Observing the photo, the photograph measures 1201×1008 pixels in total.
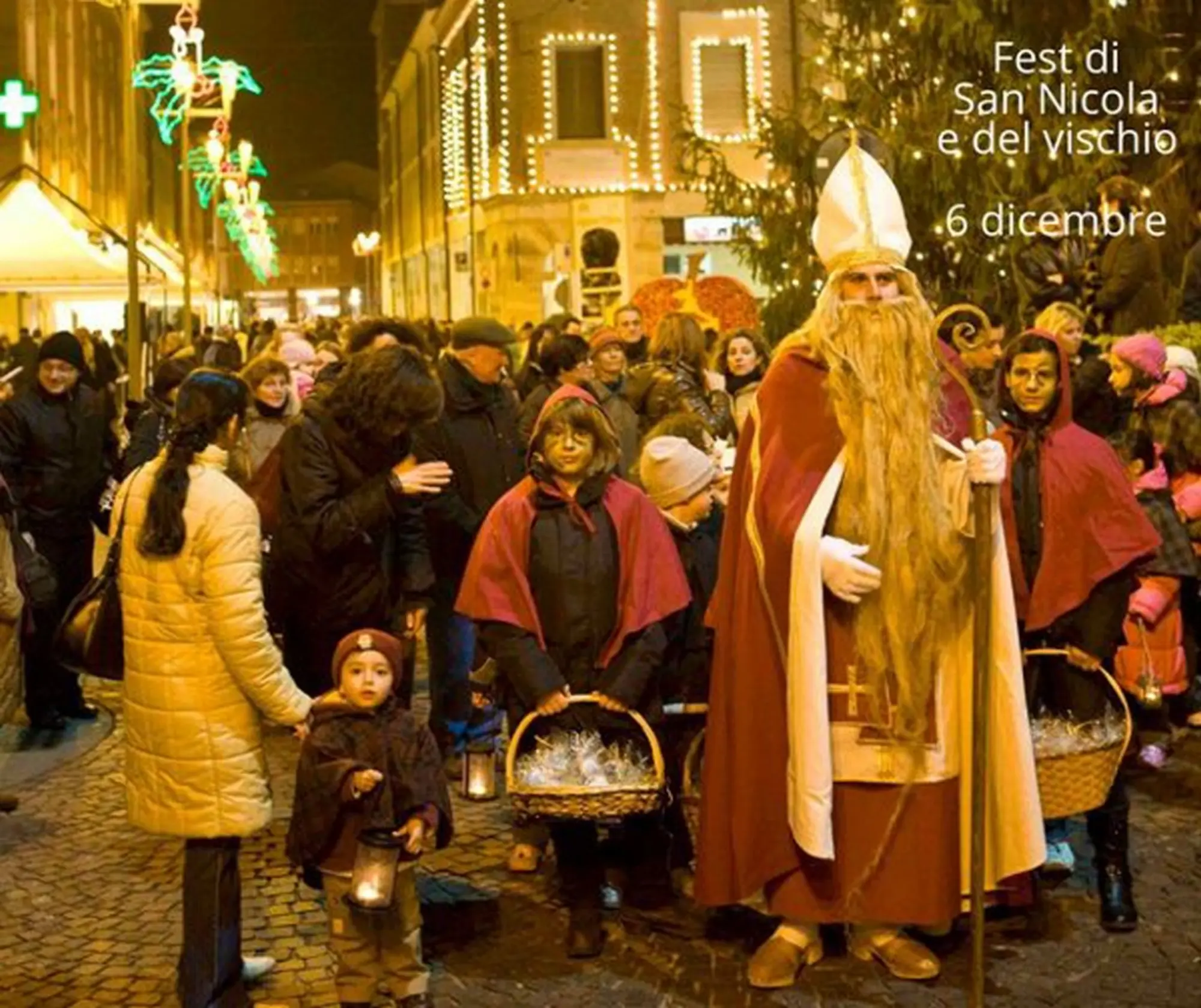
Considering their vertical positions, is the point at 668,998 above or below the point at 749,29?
below

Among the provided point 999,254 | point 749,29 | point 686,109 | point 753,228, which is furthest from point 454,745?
point 749,29

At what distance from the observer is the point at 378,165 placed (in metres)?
95.1

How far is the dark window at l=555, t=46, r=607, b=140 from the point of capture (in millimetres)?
38562

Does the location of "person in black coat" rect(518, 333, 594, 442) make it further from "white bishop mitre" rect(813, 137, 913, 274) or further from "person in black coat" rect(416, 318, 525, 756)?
"white bishop mitre" rect(813, 137, 913, 274)

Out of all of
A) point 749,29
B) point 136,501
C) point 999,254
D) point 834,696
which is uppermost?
point 749,29

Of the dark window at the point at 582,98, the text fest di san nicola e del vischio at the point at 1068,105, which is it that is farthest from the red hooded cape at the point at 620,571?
the dark window at the point at 582,98

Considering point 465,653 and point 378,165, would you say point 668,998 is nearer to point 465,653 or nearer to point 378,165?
point 465,653

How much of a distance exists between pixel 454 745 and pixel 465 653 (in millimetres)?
430

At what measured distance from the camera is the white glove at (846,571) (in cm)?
535

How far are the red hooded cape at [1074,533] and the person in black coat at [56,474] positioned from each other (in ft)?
16.6

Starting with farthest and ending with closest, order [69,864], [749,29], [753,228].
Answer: [749,29] < [753,228] < [69,864]

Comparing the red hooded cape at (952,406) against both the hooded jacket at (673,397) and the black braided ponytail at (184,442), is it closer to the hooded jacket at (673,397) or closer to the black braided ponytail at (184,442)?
the black braided ponytail at (184,442)

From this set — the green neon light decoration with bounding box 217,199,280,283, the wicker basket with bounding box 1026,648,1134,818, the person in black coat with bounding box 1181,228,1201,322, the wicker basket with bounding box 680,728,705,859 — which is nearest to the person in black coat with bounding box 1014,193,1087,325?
the person in black coat with bounding box 1181,228,1201,322

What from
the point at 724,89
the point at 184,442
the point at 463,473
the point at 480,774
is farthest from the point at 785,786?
the point at 724,89
